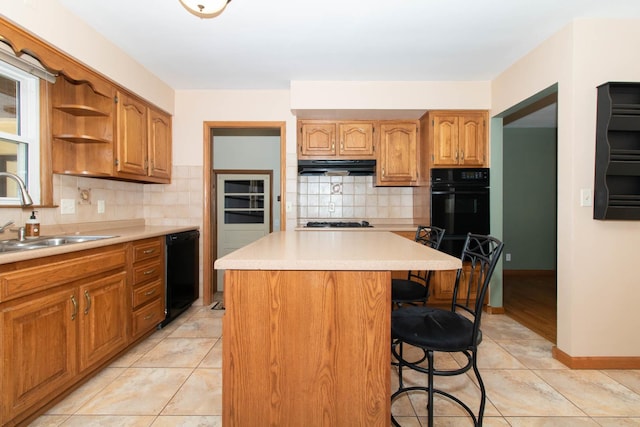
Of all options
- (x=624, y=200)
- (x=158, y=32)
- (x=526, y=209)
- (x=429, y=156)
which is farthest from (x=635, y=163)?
(x=158, y=32)

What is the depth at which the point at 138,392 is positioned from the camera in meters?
1.84

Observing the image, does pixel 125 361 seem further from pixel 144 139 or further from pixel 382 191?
pixel 382 191

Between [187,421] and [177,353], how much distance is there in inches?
33.0

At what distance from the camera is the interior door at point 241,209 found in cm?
463

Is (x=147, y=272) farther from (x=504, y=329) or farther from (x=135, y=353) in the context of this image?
(x=504, y=329)

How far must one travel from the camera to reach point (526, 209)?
4734 millimetres

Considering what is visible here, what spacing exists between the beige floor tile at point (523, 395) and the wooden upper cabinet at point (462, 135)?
6.69 feet

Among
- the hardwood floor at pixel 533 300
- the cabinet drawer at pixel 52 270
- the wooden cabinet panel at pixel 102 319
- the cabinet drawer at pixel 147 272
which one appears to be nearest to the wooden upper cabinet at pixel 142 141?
the cabinet drawer at pixel 147 272

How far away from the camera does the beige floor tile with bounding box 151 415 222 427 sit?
62.0 inches

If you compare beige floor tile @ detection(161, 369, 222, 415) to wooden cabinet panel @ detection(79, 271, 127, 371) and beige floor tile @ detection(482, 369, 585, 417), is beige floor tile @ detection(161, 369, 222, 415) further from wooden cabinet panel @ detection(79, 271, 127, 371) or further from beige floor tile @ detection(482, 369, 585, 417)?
beige floor tile @ detection(482, 369, 585, 417)

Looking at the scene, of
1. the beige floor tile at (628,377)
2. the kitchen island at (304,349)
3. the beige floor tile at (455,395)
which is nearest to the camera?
the kitchen island at (304,349)

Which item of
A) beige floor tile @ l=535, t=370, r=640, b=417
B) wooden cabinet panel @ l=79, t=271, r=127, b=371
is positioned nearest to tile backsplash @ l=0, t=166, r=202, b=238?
wooden cabinet panel @ l=79, t=271, r=127, b=371

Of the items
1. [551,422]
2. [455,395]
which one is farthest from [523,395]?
[455,395]

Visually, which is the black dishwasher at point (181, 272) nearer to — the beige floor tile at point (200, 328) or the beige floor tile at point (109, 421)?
the beige floor tile at point (200, 328)
